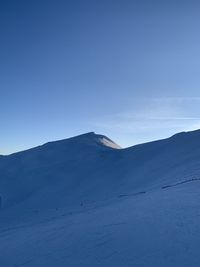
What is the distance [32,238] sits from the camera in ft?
87.4

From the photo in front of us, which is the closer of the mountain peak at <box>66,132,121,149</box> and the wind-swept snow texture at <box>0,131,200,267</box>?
the wind-swept snow texture at <box>0,131,200,267</box>

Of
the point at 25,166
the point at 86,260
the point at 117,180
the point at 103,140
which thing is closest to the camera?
the point at 86,260

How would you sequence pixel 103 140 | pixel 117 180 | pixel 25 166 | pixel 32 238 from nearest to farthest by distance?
1. pixel 32 238
2. pixel 117 180
3. pixel 25 166
4. pixel 103 140

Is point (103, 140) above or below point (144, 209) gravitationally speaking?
above

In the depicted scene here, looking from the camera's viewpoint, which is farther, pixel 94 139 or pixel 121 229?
pixel 94 139

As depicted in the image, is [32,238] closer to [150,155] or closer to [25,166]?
[150,155]

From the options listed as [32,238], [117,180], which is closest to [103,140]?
[117,180]

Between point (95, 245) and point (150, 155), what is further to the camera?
point (150, 155)

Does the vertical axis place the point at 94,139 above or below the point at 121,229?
above

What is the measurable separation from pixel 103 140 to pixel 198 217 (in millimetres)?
81163

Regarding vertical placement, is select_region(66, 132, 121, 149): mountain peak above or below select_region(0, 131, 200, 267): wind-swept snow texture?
above

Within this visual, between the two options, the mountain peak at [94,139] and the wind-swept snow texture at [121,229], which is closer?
the wind-swept snow texture at [121,229]

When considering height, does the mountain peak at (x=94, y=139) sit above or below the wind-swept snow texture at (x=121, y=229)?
above

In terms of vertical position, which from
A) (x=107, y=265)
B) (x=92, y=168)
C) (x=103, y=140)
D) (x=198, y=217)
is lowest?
(x=107, y=265)
